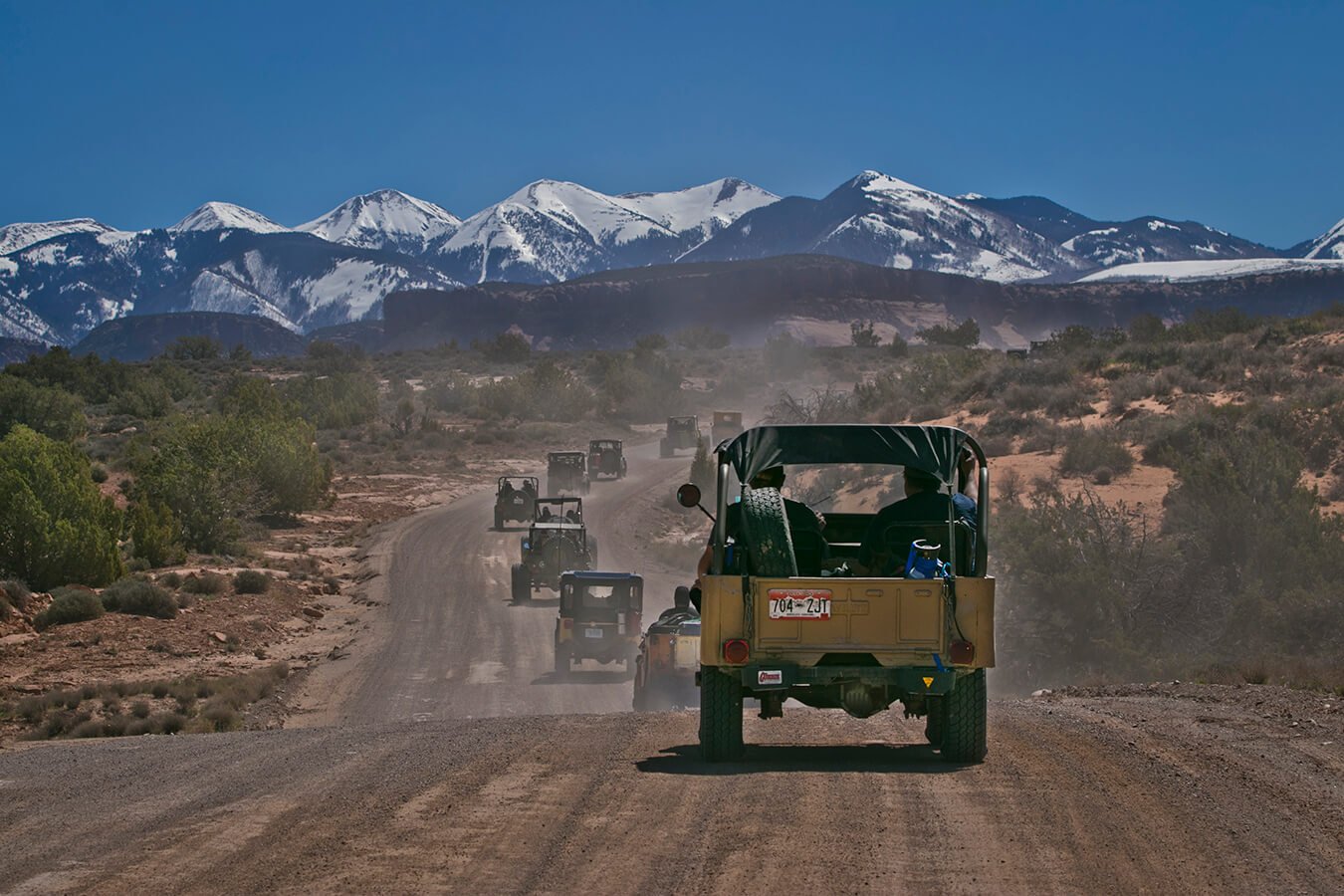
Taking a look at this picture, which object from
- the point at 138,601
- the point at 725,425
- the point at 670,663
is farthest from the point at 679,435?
the point at 670,663

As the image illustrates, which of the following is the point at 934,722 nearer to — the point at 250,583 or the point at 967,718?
the point at 967,718

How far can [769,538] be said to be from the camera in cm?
975

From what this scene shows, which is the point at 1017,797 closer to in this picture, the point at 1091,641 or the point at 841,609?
the point at 841,609

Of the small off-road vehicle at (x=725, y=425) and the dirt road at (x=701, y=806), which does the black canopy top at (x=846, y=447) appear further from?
the small off-road vehicle at (x=725, y=425)

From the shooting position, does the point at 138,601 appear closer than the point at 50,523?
Yes

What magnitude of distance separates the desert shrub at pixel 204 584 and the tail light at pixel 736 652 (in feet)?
86.6

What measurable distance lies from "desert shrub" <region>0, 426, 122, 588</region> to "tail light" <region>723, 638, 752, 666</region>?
84.5 ft

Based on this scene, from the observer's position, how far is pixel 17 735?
19.3 metres

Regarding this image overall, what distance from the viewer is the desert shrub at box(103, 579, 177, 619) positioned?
2980 centimetres

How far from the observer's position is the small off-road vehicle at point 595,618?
85.9ft

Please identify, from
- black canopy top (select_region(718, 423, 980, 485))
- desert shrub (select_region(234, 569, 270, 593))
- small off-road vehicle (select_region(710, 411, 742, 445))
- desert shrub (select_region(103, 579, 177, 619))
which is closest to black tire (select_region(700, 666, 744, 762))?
black canopy top (select_region(718, 423, 980, 485))

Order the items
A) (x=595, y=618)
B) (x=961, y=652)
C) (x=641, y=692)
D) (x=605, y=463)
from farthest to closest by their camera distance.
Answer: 1. (x=605, y=463)
2. (x=595, y=618)
3. (x=641, y=692)
4. (x=961, y=652)

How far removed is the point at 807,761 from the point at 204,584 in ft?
85.0

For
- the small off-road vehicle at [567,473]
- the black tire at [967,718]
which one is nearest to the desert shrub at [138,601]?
the black tire at [967,718]
